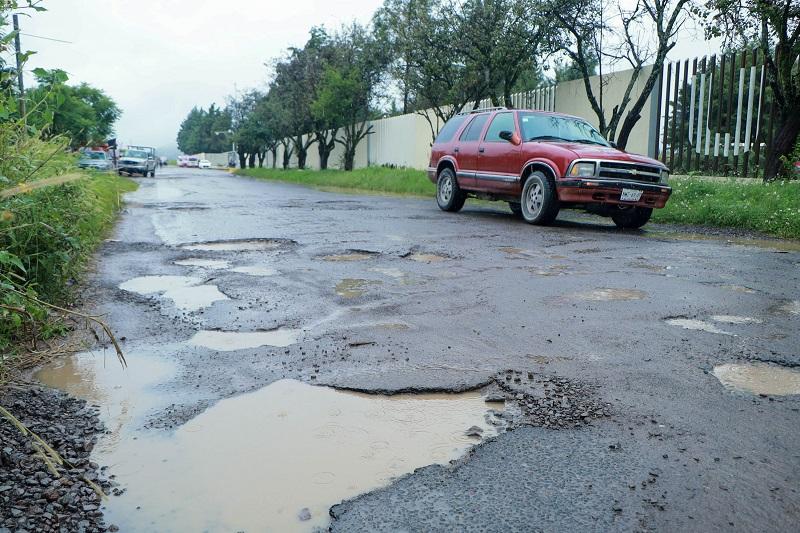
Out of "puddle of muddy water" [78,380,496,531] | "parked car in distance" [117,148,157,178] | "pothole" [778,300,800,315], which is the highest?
"parked car in distance" [117,148,157,178]

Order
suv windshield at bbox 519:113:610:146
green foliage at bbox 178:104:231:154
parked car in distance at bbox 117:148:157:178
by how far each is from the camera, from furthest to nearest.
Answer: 1. green foliage at bbox 178:104:231:154
2. parked car in distance at bbox 117:148:157:178
3. suv windshield at bbox 519:113:610:146

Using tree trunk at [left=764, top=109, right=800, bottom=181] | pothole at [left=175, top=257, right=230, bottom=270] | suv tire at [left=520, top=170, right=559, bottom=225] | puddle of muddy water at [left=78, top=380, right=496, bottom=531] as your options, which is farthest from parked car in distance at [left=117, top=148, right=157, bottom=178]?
puddle of muddy water at [left=78, top=380, right=496, bottom=531]

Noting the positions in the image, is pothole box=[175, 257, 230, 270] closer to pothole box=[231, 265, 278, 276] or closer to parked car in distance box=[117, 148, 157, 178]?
pothole box=[231, 265, 278, 276]

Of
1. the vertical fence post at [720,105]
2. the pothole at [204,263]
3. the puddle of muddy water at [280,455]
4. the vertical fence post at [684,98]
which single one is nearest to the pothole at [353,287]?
the pothole at [204,263]

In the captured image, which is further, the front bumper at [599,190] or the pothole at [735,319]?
the front bumper at [599,190]

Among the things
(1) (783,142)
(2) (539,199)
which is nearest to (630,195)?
(2) (539,199)

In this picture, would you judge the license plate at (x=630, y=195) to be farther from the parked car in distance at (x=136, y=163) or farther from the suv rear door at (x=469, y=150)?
the parked car in distance at (x=136, y=163)

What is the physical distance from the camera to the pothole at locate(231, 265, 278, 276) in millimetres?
6537

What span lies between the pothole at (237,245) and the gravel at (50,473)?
4.92 metres

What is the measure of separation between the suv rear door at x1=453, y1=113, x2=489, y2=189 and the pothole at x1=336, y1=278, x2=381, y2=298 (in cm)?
648

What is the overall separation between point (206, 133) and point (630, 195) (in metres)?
127

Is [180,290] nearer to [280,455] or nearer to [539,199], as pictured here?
[280,455]

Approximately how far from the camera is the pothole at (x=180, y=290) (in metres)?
5.38

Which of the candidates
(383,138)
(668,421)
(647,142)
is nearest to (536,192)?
(647,142)
